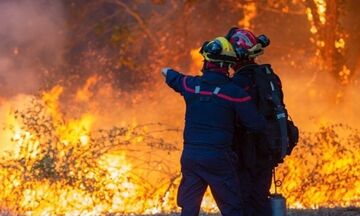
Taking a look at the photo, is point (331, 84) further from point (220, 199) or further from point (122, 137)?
point (220, 199)

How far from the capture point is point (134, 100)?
629 inches

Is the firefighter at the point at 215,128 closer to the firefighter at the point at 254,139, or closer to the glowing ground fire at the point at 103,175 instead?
the firefighter at the point at 254,139

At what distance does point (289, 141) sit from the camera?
229 inches

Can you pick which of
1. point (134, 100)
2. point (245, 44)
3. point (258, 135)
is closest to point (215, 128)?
point (258, 135)

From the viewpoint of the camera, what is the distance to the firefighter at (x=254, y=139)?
5.69 meters

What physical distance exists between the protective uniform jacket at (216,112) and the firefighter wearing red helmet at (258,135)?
0.22m

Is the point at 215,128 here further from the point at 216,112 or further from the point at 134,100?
the point at 134,100

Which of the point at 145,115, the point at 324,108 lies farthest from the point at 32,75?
the point at 324,108

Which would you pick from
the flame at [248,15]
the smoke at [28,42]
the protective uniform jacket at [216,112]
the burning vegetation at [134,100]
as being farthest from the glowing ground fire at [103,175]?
the smoke at [28,42]

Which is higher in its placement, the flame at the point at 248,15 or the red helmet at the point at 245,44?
the flame at the point at 248,15

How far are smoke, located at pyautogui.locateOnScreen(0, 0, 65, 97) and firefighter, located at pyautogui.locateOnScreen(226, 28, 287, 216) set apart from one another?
979cm

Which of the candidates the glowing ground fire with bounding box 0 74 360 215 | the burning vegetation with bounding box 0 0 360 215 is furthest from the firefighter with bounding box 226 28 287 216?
the burning vegetation with bounding box 0 0 360 215

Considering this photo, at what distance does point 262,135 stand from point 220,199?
566mm

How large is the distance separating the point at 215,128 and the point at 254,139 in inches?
16.6
